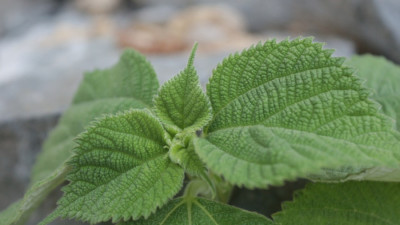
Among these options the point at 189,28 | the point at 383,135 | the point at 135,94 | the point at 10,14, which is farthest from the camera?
the point at 10,14

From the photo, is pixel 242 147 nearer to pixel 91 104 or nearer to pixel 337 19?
pixel 91 104

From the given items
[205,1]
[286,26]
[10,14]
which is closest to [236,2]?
[205,1]

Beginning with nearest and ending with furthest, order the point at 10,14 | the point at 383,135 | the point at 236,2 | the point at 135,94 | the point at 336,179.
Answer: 1. the point at 383,135
2. the point at 336,179
3. the point at 135,94
4. the point at 236,2
5. the point at 10,14

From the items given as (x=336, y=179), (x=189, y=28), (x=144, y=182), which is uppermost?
(x=189, y=28)

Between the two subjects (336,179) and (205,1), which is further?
(205,1)

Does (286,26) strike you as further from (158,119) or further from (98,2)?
Result: (158,119)

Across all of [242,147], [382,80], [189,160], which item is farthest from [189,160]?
[382,80]
